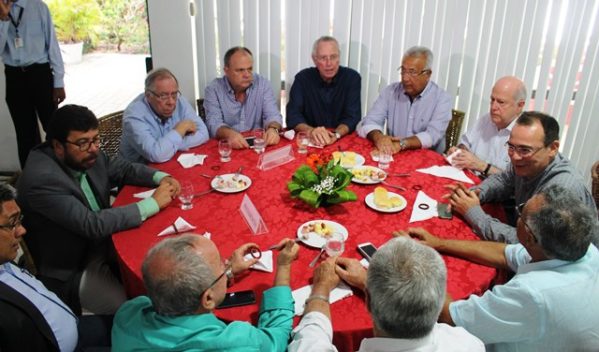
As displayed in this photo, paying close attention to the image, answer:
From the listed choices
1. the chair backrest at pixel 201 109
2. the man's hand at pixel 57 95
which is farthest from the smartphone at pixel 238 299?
the man's hand at pixel 57 95

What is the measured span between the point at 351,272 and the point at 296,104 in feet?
7.63

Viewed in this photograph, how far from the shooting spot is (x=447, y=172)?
2648 millimetres

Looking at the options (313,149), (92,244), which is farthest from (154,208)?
(313,149)

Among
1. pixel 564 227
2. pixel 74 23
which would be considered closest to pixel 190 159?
pixel 564 227

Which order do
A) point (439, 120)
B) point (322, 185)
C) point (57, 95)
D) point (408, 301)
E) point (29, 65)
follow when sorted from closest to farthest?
point (408, 301) < point (322, 185) < point (439, 120) < point (29, 65) < point (57, 95)

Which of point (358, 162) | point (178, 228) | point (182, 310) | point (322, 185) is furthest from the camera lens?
point (358, 162)

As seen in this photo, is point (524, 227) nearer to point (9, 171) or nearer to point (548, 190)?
point (548, 190)

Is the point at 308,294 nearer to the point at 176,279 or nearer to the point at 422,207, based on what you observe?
the point at 176,279

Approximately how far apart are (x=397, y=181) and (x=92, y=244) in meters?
1.66

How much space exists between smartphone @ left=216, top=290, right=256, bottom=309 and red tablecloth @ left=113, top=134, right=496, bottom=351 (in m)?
0.02

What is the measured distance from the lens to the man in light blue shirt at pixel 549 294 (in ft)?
4.59

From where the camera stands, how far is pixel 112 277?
2.23 metres

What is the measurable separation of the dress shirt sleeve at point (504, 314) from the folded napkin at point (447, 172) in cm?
114

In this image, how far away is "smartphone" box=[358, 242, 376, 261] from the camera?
1845 mm
